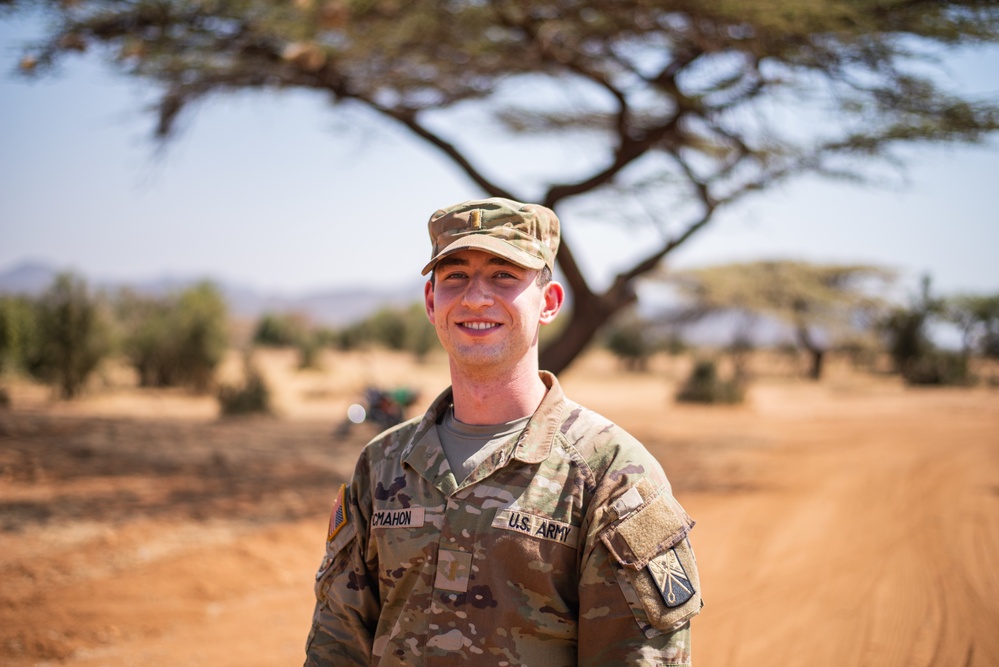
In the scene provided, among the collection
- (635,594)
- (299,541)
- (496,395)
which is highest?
(496,395)

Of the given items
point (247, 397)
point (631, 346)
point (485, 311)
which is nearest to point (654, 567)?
point (485, 311)

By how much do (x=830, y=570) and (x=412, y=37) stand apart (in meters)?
7.67

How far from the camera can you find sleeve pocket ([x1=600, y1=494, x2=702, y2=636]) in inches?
62.8

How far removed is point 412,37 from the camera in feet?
29.6

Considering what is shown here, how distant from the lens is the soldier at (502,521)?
5.36 feet

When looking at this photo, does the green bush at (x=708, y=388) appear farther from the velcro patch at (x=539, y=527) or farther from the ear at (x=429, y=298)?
the velcro patch at (x=539, y=527)

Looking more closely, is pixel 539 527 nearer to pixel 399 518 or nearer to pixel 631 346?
pixel 399 518

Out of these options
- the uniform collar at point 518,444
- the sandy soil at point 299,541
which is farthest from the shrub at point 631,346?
the uniform collar at point 518,444

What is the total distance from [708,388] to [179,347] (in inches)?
515

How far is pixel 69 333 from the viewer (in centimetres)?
1211

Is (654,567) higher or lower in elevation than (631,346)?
higher

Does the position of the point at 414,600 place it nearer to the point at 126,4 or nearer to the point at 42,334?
the point at 126,4

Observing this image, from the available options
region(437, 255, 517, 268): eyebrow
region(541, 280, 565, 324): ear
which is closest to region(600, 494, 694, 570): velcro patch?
region(541, 280, 565, 324): ear

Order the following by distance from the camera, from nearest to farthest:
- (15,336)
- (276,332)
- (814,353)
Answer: (15,336) → (814,353) → (276,332)
